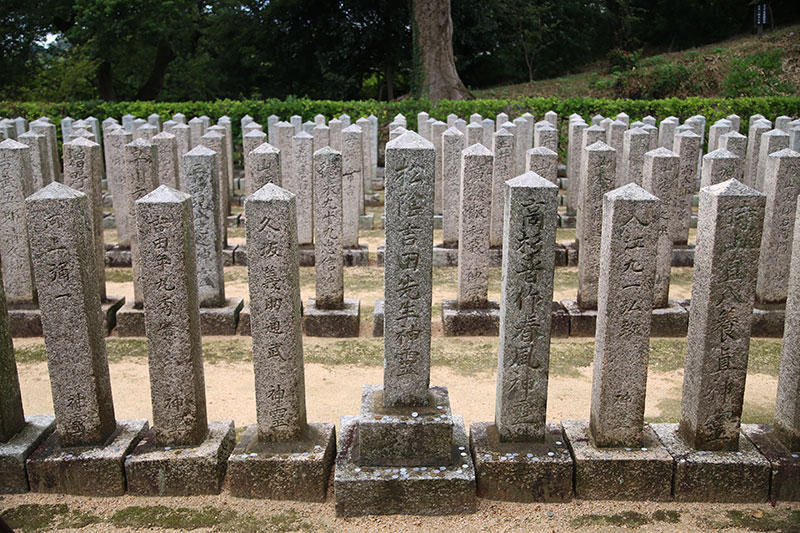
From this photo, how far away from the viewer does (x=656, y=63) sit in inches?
906

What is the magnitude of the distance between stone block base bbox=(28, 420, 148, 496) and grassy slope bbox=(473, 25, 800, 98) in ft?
62.5

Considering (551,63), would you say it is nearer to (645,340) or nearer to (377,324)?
(377,324)

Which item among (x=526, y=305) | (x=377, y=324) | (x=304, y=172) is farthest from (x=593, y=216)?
(x=304, y=172)

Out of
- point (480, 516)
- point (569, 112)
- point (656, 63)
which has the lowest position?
point (480, 516)

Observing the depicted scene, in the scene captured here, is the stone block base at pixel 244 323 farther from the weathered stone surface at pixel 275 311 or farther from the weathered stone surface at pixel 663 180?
the weathered stone surface at pixel 663 180

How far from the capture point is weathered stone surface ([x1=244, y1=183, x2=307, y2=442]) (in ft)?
14.7

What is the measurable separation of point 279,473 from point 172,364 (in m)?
0.94

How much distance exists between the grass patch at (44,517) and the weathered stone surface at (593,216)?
5.01 m

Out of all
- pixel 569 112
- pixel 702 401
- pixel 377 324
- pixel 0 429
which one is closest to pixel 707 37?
pixel 569 112

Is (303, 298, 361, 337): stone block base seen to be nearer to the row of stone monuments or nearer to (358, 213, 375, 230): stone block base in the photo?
the row of stone monuments

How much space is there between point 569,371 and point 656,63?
61.5 ft

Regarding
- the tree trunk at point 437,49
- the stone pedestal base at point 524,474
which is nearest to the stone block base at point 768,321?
the stone pedestal base at point 524,474

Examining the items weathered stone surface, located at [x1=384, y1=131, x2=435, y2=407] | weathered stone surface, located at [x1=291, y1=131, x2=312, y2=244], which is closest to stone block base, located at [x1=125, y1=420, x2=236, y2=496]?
weathered stone surface, located at [x1=384, y1=131, x2=435, y2=407]

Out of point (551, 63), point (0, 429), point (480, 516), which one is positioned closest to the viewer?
point (480, 516)
